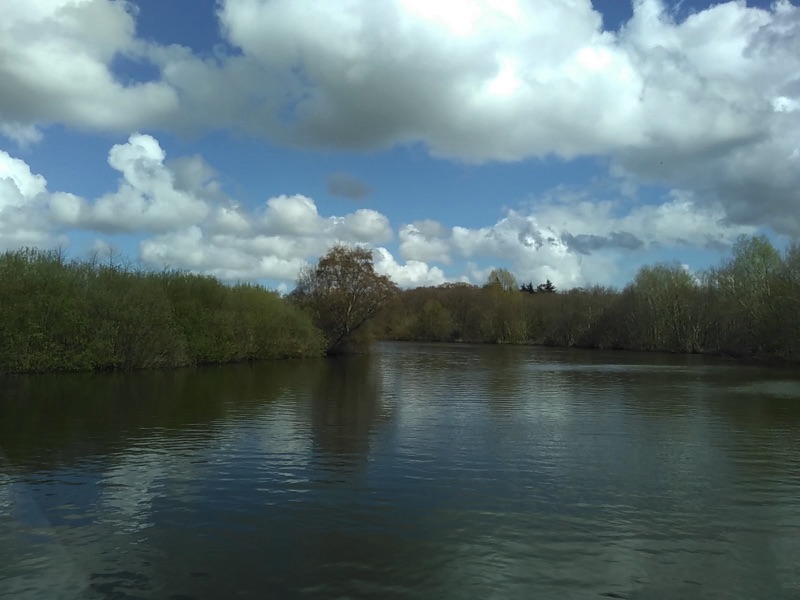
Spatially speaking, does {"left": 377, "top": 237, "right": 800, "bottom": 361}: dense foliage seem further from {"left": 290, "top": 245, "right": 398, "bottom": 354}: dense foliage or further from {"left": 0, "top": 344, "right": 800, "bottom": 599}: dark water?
{"left": 0, "top": 344, "right": 800, "bottom": 599}: dark water

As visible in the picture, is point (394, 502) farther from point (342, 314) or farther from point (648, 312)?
point (648, 312)

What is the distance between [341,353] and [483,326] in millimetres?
58367

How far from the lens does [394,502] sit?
11.1 m

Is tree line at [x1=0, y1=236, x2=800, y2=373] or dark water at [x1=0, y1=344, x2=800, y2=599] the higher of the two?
tree line at [x1=0, y1=236, x2=800, y2=373]

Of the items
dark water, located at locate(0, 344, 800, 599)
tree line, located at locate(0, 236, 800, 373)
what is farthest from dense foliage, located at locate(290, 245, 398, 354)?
dark water, located at locate(0, 344, 800, 599)

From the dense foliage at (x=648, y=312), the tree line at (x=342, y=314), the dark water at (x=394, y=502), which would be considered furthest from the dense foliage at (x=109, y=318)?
the dense foliage at (x=648, y=312)

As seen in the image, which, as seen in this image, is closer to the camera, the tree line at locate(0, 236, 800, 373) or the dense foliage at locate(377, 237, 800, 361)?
the tree line at locate(0, 236, 800, 373)

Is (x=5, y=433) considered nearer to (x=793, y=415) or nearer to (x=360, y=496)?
(x=360, y=496)

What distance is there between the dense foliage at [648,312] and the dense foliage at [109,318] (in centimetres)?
2442

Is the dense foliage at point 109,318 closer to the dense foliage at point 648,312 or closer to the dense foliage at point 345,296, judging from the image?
the dense foliage at point 345,296

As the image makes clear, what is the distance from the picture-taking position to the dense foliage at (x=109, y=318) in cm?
3359

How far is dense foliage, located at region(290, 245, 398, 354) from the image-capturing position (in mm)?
67562

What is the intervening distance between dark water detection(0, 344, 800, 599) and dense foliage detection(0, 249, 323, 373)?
12443 mm

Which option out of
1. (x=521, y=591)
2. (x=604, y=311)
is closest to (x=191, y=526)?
(x=521, y=591)
